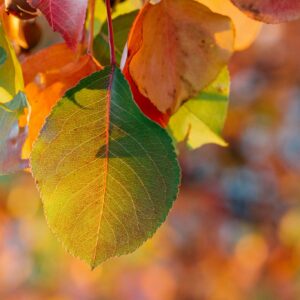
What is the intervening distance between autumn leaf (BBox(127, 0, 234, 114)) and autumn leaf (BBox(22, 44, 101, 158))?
0.07 m

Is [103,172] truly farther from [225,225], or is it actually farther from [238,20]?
[225,225]

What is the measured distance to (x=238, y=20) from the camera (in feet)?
2.46

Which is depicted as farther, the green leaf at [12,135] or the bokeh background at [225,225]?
the bokeh background at [225,225]

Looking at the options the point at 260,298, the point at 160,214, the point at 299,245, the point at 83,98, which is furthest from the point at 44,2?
the point at 260,298

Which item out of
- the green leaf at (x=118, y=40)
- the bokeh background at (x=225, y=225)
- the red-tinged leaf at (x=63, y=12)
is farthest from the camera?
the bokeh background at (x=225, y=225)

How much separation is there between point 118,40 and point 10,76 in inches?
6.4

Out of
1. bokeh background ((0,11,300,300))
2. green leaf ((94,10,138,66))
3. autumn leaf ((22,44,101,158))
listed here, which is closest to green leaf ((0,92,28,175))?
autumn leaf ((22,44,101,158))

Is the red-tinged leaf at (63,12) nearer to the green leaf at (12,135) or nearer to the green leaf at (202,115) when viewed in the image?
the green leaf at (12,135)

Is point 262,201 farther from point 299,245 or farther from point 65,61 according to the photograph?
point 65,61

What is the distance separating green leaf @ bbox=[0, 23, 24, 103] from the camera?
65 cm

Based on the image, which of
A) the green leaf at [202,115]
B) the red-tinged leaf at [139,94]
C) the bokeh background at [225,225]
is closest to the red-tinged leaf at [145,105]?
the red-tinged leaf at [139,94]

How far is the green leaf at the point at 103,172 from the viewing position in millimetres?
615

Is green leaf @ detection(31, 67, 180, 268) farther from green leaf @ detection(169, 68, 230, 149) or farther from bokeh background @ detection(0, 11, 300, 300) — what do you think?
bokeh background @ detection(0, 11, 300, 300)

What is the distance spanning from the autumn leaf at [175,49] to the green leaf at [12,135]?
0.11 metres
